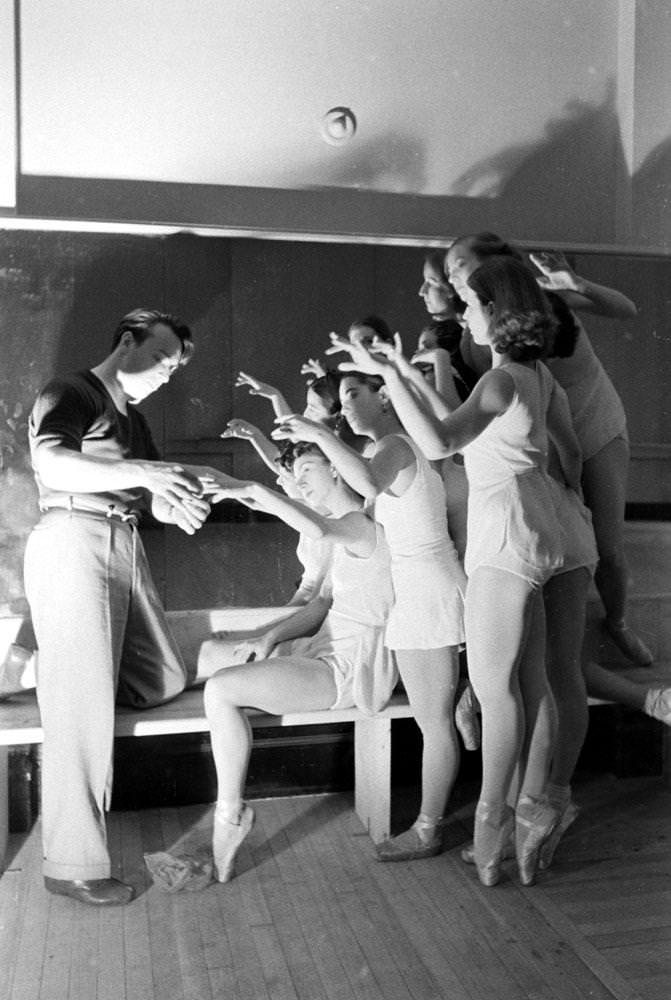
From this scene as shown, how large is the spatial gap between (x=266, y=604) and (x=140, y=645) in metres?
0.24

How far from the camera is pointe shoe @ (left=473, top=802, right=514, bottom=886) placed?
2025 millimetres

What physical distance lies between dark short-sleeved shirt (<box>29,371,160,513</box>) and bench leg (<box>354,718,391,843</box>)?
2.41 feet

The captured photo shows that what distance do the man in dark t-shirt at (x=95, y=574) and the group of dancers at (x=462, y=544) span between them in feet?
0.38

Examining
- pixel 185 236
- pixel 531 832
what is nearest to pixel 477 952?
pixel 531 832

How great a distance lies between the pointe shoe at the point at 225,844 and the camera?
1990mm

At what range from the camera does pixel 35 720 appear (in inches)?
76.7

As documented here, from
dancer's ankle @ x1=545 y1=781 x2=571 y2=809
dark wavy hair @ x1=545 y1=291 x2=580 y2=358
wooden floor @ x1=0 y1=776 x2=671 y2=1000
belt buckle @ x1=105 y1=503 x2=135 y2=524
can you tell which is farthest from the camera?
dancer's ankle @ x1=545 y1=781 x2=571 y2=809

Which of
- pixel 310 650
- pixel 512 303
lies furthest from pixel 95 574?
pixel 512 303

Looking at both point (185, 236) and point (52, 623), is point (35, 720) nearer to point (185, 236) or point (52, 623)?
point (52, 623)

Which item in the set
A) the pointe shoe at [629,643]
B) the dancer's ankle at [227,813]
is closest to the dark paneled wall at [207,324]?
the dancer's ankle at [227,813]

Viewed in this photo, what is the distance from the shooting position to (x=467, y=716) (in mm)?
2168

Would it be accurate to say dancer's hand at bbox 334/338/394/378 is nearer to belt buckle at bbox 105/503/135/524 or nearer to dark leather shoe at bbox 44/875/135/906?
belt buckle at bbox 105/503/135/524

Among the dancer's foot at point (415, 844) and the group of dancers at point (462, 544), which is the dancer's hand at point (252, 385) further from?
the dancer's foot at point (415, 844)

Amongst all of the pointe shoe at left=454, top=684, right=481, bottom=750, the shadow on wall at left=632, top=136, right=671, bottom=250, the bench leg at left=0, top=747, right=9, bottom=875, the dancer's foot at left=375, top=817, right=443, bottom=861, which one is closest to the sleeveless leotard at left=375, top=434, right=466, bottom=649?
the pointe shoe at left=454, top=684, right=481, bottom=750
